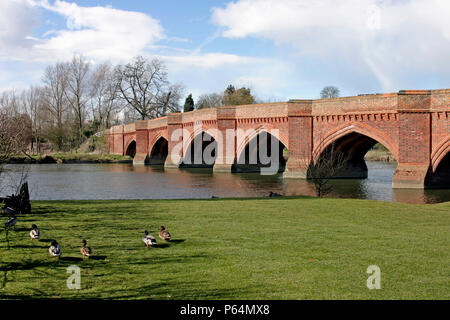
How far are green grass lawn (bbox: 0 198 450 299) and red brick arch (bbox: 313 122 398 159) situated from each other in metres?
14.6

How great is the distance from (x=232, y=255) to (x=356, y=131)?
22.0 metres

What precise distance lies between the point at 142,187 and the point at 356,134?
1372 cm

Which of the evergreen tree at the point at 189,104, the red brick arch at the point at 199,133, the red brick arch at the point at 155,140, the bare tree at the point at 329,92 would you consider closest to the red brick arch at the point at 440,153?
the red brick arch at the point at 199,133

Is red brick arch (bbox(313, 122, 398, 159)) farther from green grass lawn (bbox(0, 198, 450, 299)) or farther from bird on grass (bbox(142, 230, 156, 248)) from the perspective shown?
bird on grass (bbox(142, 230, 156, 248))

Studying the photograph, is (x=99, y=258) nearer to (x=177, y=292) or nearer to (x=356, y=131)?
(x=177, y=292)

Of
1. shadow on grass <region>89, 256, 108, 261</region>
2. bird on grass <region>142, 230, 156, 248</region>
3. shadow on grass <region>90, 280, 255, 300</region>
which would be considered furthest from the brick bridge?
shadow on grass <region>90, 280, 255, 300</region>

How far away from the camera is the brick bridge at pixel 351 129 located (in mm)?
23531

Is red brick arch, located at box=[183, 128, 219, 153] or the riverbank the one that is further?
the riverbank

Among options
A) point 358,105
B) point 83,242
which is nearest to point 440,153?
point 358,105

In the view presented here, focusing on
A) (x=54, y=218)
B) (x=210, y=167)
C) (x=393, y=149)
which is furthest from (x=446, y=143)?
(x=210, y=167)

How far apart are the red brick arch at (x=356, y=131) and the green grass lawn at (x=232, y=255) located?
14.6 meters

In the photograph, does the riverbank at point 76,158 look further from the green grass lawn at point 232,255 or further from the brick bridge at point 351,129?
the green grass lawn at point 232,255

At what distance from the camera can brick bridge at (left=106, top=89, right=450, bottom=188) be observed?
77.2ft
